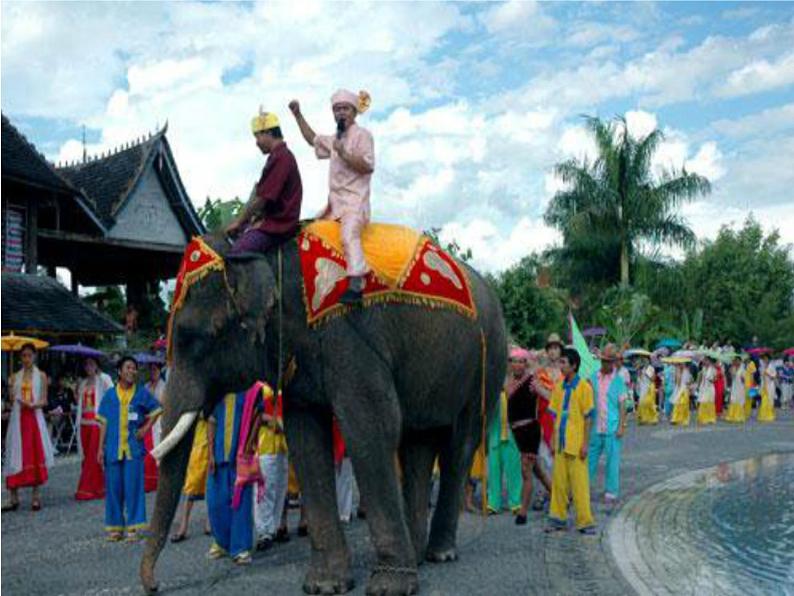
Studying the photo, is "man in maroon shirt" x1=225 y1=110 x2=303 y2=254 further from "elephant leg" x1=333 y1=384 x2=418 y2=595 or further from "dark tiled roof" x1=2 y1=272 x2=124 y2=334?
"dark tiled roof" x1=2 y1=272 x2=124 y2=334

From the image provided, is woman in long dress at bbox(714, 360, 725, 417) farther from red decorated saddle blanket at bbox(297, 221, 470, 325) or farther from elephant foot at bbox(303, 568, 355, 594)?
elephant foot at bbox(303, 568, 355, 594)

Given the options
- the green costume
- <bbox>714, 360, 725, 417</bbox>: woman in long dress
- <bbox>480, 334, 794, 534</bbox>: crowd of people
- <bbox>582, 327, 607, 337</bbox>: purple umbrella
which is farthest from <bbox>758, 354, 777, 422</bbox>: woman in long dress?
the green costume

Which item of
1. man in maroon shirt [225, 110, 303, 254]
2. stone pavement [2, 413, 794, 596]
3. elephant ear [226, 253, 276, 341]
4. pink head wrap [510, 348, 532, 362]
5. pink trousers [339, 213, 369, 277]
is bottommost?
stone pavement [2, 413, 794, 596]

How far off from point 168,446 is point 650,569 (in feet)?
12.0

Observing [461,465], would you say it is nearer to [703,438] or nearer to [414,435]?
[414,435]

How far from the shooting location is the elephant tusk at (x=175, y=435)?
538cm

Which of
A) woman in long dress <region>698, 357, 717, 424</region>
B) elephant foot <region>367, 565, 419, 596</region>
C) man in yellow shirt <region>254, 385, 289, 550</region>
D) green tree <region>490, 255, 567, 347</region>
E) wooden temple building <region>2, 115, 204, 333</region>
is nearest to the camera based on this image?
elephant foot <region>367, 565, 419, 596</region>

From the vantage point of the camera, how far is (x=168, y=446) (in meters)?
5.39

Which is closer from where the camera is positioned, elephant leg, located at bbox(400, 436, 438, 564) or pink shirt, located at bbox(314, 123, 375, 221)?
pink shirt, located at bbox(314, 123, 375, 221)

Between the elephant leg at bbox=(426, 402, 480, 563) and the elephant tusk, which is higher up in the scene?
the elephant tusk

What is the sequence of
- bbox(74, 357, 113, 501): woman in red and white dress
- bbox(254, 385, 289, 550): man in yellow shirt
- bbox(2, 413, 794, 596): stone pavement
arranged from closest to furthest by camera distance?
bbox(2, 413, 794, 596): stone pavement
bbox(254, 385, 289, 550): man in yellow shirt
bbox(74, 357, 113, 501): woman in red and white dress

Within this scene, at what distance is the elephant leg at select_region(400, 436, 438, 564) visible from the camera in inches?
265

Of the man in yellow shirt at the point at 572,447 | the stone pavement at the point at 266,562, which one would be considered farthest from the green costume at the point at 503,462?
the man in yellow shirt at the point at 572,447

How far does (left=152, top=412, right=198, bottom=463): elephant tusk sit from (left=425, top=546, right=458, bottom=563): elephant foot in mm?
2260
